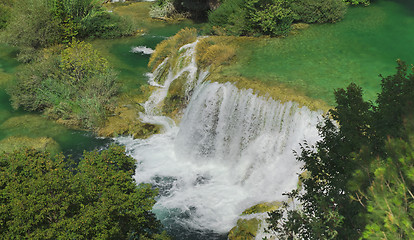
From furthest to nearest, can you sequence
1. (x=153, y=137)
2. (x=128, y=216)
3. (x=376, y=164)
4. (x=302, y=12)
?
(x=302, y=12) → (x=153, y=137) → (x=128, y=216) → (x=376, y=164)

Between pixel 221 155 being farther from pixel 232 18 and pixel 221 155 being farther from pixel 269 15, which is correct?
pixel 232 18

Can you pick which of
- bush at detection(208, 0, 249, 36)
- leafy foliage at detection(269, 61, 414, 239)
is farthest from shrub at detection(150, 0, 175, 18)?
leafy foliage at detection(269, 61, 414, 239)

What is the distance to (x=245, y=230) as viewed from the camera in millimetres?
14414

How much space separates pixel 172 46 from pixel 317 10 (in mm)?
10056

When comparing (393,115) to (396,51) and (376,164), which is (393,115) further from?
(396,51)

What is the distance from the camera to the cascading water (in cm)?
1627

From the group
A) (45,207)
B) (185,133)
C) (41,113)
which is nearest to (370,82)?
(185,133)

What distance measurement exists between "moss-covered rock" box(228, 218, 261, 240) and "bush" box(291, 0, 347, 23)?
15965 millimetres

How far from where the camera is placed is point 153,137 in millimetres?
20562

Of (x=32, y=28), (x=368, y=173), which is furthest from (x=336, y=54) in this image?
(x=32, y=28)

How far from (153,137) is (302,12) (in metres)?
13.4

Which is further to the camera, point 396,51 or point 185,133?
point 396,51

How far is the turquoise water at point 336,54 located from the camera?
760 inches

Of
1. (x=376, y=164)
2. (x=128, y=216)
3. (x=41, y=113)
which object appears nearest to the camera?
(x=376, y=164)
